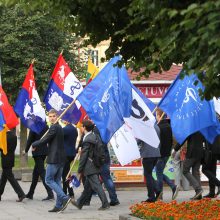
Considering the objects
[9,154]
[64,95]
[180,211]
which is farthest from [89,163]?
[180,211]

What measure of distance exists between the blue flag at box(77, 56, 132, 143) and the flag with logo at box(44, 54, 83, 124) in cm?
197

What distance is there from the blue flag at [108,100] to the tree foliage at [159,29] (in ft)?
11.2

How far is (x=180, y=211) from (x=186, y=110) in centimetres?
160

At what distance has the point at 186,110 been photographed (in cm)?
1184

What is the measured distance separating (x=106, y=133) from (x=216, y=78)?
605 centimetres

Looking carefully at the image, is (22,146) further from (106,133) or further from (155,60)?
(155,60)

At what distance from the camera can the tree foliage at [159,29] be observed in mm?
6285

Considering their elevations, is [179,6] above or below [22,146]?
above

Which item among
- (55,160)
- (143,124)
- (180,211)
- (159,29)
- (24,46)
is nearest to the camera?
(159,29)

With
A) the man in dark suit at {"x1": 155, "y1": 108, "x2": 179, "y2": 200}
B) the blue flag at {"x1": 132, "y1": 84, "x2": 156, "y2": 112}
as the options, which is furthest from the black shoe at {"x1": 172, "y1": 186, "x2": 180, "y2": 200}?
the blue flag at {"x1": 132, "y1": 84, "x2": 156, "y2": 112}

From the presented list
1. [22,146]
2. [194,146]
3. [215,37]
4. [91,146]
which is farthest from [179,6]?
[22,146]

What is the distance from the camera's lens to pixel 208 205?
41.9 ft

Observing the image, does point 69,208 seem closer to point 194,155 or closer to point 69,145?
point 69,145

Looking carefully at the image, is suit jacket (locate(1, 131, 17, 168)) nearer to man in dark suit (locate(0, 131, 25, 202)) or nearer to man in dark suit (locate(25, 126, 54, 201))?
man in dark suit (locate(0, 131, 25, 202))
